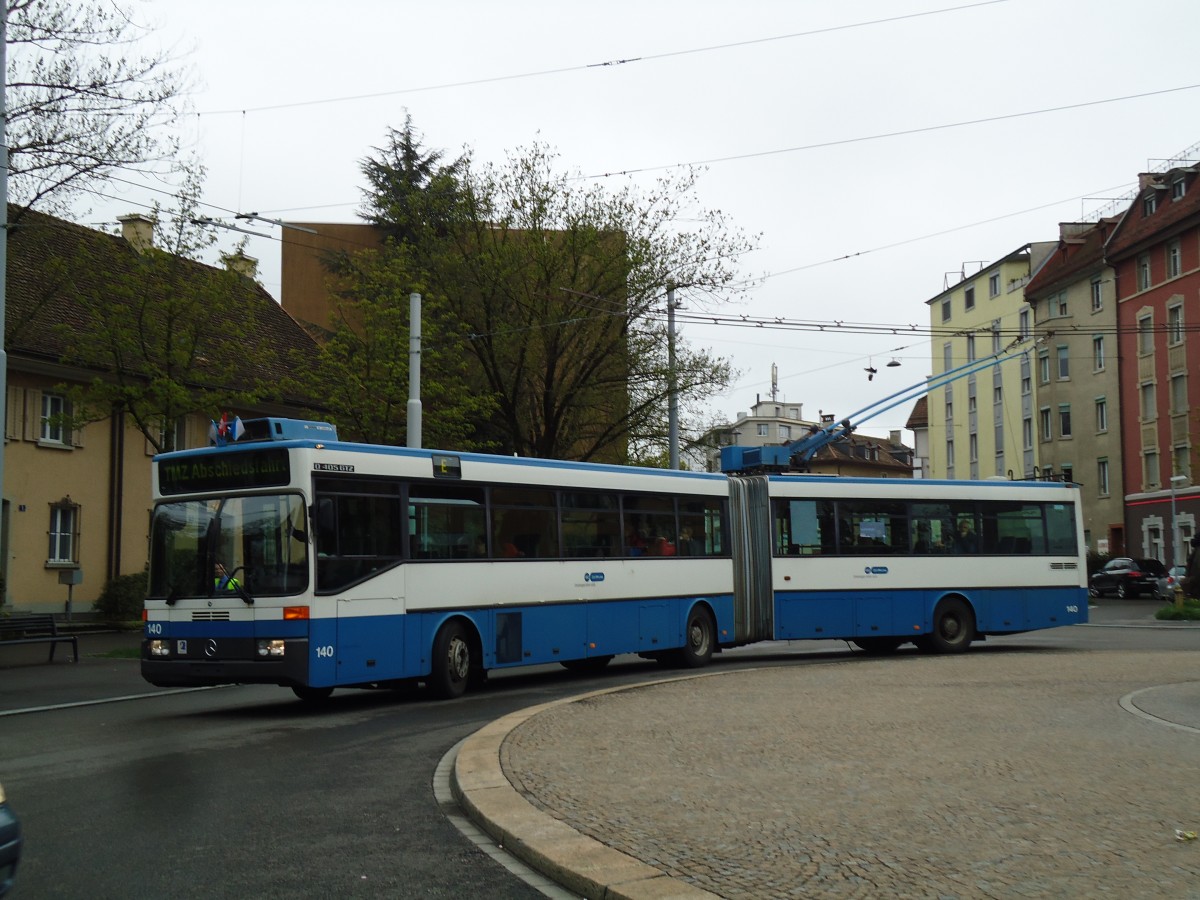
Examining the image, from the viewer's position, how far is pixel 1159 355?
6144 cm

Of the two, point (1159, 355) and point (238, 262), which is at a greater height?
point (1159, 355)

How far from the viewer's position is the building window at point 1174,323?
59.4m

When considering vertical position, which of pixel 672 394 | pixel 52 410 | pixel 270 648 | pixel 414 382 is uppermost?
pixel 672 394

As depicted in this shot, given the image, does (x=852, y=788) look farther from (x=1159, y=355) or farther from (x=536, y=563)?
(x=1159, y=355)

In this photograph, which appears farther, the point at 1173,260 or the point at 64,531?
the point at 1173,260

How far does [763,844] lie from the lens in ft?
22.2

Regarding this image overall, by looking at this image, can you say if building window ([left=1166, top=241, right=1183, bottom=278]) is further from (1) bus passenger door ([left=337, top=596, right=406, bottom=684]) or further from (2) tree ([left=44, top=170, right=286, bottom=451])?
(1) bus passenger door ([left=337, top=596, right=406, bottom=684])

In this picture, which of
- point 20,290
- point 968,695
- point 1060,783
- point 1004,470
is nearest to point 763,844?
point 1060,783

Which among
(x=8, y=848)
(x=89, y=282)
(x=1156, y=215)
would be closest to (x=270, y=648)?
(x=8, y=848)

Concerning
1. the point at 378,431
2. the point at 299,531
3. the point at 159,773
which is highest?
the point at 378,431

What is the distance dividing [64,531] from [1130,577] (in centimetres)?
4061

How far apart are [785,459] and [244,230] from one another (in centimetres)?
1050

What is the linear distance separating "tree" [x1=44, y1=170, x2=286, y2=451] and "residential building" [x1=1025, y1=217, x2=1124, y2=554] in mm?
46947

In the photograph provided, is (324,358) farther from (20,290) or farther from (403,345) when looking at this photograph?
(20,290)
